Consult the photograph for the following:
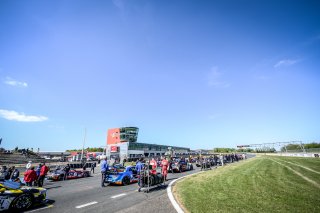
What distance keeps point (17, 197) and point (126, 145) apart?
78.4 metres

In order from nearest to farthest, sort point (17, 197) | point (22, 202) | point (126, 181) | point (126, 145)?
point (17, 197), point (22, 202), point (126, 181), point (126, 145)

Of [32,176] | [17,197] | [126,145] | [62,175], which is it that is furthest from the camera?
[126,145]

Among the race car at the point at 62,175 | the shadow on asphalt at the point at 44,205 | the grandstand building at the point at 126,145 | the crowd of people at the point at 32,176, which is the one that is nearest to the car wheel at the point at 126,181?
the shadow on asphalt at the point at 44,205

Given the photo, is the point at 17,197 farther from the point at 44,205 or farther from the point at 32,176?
the point at 32,176

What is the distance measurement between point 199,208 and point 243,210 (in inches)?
60.7

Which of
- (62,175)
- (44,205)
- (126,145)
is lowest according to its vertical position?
(44,205)

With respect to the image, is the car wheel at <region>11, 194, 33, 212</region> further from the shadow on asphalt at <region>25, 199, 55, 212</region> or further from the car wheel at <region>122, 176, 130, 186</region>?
the car wheel at <region>122, 176, 130, 186</region>

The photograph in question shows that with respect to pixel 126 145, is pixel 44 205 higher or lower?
lower

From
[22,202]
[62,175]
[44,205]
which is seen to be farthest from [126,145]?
[22,202]

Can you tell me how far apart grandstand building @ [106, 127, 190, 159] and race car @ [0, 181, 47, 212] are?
244ft

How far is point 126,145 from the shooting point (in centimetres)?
8319

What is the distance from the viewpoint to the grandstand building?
82.9m

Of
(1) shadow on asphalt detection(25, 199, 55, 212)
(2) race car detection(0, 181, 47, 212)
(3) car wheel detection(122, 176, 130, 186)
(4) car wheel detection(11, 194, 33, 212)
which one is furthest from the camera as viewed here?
(3) car wheel detection(122, 176, 130, 186)

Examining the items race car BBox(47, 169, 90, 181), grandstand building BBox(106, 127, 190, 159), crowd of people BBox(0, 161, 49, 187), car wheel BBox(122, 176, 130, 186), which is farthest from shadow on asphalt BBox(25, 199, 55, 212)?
grandstand building BBox(106, 127, 190, 159)
